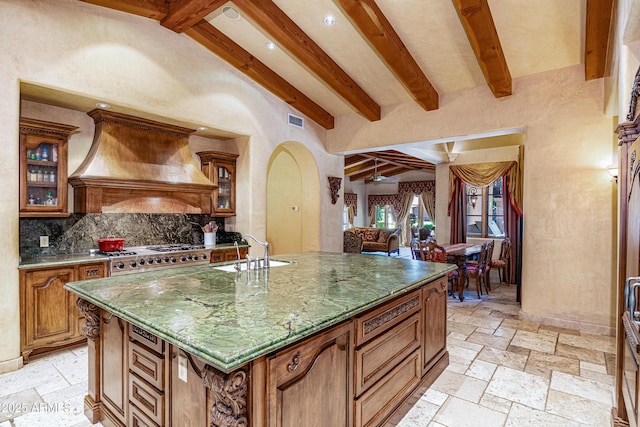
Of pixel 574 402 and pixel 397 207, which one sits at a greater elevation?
pixel 397 207

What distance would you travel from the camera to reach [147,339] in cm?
179

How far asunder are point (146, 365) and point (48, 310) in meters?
2.31

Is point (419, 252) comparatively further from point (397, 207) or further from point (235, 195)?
point (397, 207)

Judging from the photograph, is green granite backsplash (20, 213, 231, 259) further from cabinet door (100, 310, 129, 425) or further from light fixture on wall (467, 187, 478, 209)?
light fixture on wall (467, 187, 478, 209)

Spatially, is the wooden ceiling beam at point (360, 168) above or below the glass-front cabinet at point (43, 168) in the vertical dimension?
above

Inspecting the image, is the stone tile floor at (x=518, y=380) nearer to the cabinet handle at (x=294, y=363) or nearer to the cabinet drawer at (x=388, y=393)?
the cabinet drawer at (x=388, y=393)

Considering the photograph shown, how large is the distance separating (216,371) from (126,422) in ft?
3.91

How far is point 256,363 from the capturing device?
1358 millimetres

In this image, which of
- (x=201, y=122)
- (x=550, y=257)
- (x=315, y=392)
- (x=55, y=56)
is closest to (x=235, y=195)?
(x=201, y=122)

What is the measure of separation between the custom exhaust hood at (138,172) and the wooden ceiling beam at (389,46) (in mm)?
2710

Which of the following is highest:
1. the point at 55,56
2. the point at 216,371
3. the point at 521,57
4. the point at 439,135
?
the point at 521,57

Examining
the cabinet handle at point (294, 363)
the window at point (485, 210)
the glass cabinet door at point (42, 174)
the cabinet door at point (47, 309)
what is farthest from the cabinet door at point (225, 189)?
the window at point (485, 210)

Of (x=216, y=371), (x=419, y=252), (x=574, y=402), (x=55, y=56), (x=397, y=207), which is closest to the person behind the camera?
(x=216, y=371)

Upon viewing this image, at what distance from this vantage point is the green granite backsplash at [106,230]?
3766 mm
